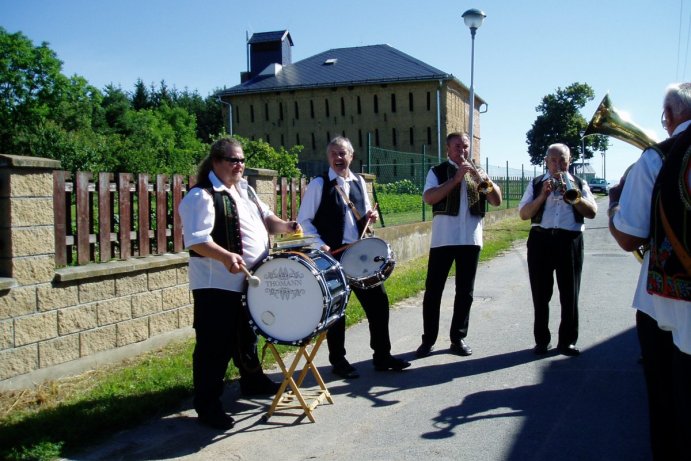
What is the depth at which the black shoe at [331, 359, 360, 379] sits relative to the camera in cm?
574

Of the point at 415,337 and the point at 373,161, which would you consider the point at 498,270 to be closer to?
the point at 373,161

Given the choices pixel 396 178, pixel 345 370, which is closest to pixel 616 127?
pixel 345 370

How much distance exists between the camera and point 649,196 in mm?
3236

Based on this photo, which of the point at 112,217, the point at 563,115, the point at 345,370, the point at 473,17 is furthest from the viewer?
the point at 563,115

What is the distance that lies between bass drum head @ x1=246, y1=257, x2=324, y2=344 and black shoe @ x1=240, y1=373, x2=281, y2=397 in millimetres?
1070

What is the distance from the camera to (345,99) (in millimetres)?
61844

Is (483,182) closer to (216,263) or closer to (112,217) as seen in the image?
(216,263)

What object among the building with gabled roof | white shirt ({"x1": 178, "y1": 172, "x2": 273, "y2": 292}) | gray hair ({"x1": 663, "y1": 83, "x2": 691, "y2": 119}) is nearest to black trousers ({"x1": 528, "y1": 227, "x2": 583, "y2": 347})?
white shirt ({"x1": 178, "y1": 172, "x2": 273, "y2": 292})

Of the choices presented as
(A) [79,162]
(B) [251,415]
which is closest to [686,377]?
(B) [251,415]

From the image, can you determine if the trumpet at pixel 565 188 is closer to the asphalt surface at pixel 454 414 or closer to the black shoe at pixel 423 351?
the asphalt surface at pixel 454 414

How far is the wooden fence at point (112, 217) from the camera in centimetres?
585

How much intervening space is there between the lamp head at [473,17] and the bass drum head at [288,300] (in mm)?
17325

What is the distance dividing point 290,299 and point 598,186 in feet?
201

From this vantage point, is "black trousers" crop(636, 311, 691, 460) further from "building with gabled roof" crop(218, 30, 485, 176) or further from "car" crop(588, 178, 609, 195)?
"car" crop(588, 178, 609, 195)
